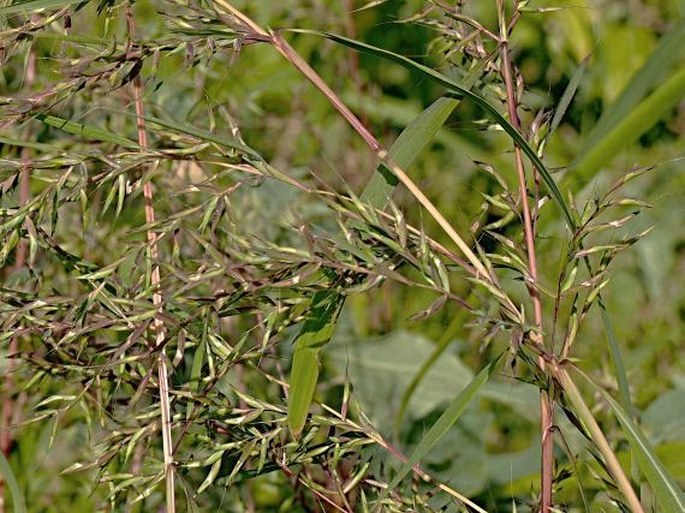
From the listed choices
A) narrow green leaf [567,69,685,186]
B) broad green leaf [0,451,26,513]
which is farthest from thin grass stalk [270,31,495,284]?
broad green leaf [0,451,26,513]

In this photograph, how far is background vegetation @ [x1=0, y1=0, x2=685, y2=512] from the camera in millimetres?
1184

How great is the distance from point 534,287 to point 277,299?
0.79ft

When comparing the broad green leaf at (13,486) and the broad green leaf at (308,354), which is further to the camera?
the broad green leaf at (13,486)

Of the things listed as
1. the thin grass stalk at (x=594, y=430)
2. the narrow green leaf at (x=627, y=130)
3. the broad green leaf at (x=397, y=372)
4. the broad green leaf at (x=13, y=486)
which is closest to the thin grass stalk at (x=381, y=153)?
the thin grass stalk at (x=594, y=430)

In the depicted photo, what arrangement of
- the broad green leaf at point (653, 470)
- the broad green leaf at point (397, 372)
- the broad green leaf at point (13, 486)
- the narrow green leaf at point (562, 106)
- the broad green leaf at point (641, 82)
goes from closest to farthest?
the broad green leaf at point (653, 470) → the narrow green leaf at point (562, 106) → the broad green leaf at point (13, 486) → the broad green leaf at point (641, 82) → the broad green leaf at point (397, 372)

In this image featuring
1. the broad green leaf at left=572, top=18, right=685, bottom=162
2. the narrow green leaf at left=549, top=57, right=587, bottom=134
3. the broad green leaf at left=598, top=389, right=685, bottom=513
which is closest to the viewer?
the broad green leaf at left=598, top=389, right=685, bottom=513

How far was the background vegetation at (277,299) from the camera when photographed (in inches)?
46.6

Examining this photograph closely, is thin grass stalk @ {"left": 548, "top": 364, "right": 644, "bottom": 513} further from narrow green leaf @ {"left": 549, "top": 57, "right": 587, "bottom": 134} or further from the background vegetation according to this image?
narrow green leaf @ {"left": 549, "top": 57, "right": 587, "bottom": 134}

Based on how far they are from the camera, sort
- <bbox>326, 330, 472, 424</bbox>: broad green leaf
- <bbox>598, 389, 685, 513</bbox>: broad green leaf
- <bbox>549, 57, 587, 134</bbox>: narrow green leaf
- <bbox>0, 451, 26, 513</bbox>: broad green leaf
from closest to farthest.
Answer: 1. <bbox>598, 389, 685, 513</bbox>: broad green leaf
2. <bbox>549, 57, 587, 134</bbox>: narrow green leaf
3. <bbox>0, 451, 26, 513</bbox>: broad green leaf
4. <bbox>326, 330, 472, 424</bbox>: broad green leaf

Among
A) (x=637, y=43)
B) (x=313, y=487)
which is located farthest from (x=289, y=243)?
(x=637, y=43)

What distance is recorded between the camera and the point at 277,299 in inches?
48.2

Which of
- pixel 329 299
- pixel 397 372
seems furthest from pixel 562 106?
pixel 397 372

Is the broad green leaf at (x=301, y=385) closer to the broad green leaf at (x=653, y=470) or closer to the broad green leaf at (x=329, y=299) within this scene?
the broad green leaf at (x=329, y=299)

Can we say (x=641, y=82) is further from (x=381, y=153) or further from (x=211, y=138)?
(x=211, y=138)
